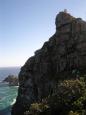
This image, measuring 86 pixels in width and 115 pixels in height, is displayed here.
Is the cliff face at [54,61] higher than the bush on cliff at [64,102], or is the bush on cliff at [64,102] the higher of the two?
the cliff face at [54,61]

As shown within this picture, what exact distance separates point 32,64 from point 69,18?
2398 centimetres

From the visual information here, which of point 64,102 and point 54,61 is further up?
point 54,61

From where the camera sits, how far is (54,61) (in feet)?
361

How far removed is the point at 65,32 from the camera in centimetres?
10875

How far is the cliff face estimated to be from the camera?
104 metres

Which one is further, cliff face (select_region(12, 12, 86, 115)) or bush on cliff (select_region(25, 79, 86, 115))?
cliff face (select_region(12, 12, 86, 115))

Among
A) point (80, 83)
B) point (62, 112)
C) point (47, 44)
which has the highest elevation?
point (47, 44)

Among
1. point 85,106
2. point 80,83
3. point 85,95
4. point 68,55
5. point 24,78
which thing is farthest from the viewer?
point 24,78

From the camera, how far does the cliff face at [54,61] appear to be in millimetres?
103562

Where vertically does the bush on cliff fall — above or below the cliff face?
Answer: below

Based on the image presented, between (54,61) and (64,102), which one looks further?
(54,61)

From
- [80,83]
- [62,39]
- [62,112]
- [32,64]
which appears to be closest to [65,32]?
[62,39]

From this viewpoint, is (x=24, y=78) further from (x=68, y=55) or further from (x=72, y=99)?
(x=72, y=99)

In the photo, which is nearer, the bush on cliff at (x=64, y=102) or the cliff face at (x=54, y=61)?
the bush on cliff at (x=64, y=102)
